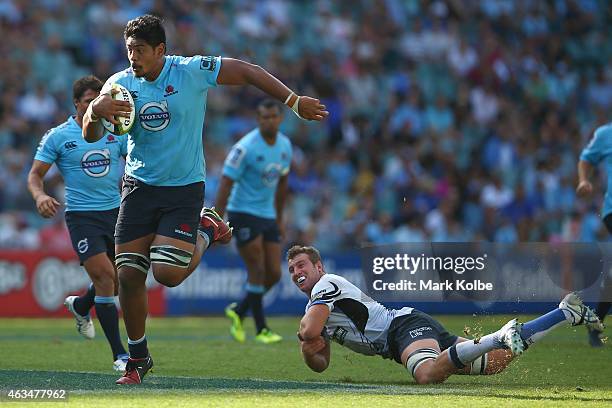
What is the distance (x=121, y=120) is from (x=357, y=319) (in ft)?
7.48

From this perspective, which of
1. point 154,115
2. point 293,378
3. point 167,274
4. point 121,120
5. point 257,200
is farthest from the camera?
point 257,200

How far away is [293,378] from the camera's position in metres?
9.43

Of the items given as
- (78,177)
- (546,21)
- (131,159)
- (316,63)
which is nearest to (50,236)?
(316,63)

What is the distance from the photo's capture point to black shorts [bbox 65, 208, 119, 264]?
10234 millimetres

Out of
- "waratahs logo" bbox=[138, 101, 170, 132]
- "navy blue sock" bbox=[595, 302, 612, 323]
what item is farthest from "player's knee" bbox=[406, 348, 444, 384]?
"waratahs logo" bbox=[138, 101, 170, 132]

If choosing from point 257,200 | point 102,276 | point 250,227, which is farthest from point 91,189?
point 257,200

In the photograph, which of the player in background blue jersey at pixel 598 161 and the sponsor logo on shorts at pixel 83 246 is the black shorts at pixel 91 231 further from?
the player in background blue jersey at pixel 598 161

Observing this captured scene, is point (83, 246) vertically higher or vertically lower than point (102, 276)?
higher

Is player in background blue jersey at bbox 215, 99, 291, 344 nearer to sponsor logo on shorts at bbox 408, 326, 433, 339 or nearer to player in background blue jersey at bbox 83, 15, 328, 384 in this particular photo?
sponsor logo on shorts at bbox 408, 326, 433, 339

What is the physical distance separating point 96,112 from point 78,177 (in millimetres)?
2506

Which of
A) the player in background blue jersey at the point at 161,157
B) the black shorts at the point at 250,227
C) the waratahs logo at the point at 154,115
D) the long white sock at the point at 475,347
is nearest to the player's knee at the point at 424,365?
the long white sock at the point at 475,347

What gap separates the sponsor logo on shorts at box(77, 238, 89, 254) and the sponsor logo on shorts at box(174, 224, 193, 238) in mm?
1966

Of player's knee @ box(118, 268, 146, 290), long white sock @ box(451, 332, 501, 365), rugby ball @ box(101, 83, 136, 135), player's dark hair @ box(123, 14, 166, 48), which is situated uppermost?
player's dark hair @ box(123, 14, 166, 48)

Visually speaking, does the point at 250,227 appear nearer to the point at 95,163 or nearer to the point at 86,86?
the point at 95,163
